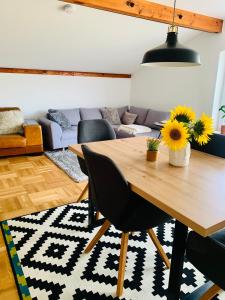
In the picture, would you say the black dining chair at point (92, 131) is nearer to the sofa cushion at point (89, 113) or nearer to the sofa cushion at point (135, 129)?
the sofa cushion at point (135, 129)

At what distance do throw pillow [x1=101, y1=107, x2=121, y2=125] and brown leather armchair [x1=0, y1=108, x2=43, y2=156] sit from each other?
65.9 inches

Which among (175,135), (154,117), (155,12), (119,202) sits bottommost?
(119,202)

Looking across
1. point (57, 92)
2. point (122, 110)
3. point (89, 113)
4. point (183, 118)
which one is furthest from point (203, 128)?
point (122, 110)

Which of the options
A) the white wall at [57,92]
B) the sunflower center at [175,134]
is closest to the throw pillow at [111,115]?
the white wall at [57,92]

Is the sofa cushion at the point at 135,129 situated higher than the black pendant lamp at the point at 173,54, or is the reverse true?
the black pendant lamp at the point at 173,54

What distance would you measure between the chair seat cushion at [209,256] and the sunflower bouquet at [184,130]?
0.56 metres

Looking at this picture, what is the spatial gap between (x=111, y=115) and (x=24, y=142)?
204cm

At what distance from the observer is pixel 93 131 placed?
101 inches

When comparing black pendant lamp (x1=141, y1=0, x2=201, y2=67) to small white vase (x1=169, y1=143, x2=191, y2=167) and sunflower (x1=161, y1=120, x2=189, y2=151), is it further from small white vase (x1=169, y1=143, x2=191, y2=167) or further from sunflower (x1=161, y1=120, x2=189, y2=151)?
small white vase (x1=169, y1=143, x2=191, y2=167)

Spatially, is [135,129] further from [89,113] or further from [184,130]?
[184,130]

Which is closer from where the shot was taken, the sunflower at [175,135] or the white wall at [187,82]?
the sunflower at [175,135]

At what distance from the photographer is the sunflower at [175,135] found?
4.99 ft

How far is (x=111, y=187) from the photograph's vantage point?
55.9 inches

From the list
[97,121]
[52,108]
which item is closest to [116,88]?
[52,108]
